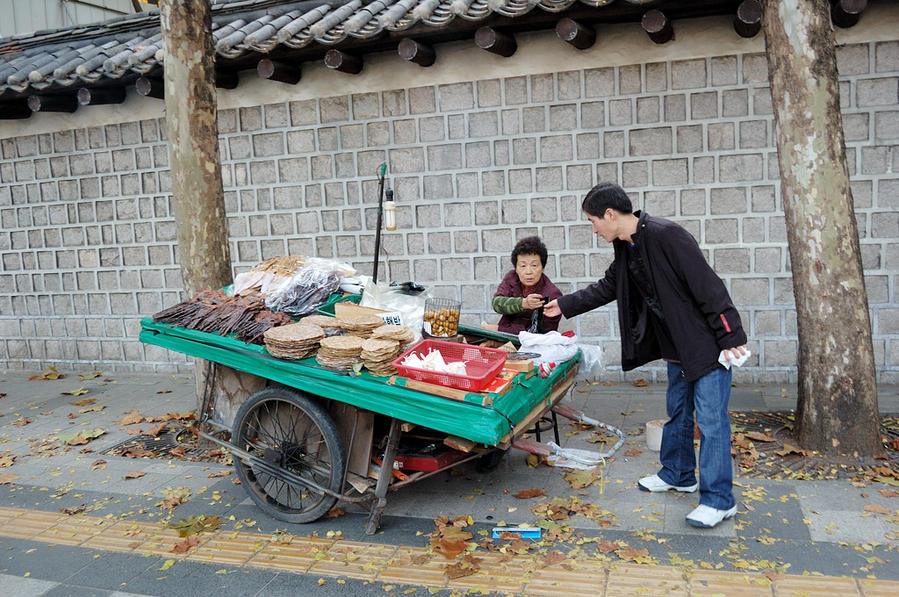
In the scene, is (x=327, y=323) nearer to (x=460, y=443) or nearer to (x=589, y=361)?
(x=460, y=443)

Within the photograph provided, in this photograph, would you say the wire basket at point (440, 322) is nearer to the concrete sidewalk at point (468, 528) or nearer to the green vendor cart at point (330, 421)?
the green vendor cart at point (330, 421)

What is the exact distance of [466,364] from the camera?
451 cm

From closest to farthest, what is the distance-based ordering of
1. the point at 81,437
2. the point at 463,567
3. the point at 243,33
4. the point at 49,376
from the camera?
the point at 463,567, the point at 81,437, the point at 243,33, the point at 49,376

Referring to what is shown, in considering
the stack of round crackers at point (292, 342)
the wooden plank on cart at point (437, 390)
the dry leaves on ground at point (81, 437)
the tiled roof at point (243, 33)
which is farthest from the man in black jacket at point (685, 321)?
the dry leaves on ground at point (81, 437)

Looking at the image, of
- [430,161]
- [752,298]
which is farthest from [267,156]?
[752,298]

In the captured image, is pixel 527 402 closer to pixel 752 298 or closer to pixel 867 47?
pixel 752 298

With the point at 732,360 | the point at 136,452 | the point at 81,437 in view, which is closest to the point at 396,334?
the point at 732,360

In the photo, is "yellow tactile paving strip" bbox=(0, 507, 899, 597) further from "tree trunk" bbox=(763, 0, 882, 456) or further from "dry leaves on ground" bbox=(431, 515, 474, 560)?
"tree trunk" bbox=(763, 0, 882, 456)

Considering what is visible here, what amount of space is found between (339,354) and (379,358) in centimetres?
25

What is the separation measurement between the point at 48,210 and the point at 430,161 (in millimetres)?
5455

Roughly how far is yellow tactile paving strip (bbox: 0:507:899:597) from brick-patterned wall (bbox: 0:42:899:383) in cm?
402

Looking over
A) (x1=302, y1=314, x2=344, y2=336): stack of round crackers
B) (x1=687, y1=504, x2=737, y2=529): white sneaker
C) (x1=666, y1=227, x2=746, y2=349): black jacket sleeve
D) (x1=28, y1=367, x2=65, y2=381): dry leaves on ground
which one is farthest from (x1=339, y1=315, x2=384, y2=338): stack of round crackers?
(x1=28, y1=367, x2=65, y2=381): dry leaves on ground

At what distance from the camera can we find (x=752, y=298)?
7328mm

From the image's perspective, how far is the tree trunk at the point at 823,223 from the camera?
500 centimetres
